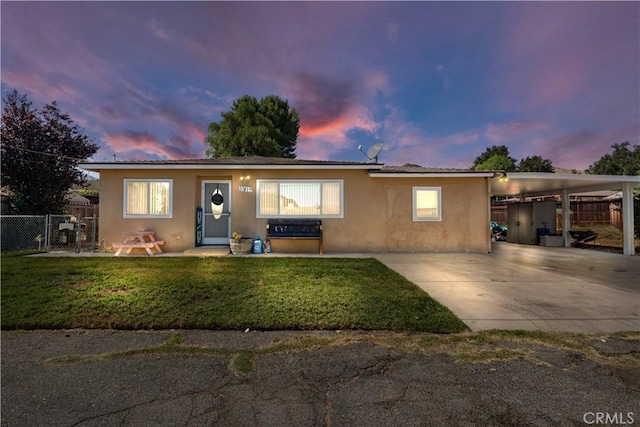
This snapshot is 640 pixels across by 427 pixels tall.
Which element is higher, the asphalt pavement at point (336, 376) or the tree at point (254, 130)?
the tree at point (254, 130)

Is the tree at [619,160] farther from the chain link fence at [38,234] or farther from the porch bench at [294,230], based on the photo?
the chain link fence at [38,234]

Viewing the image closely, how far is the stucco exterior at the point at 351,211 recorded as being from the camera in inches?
374

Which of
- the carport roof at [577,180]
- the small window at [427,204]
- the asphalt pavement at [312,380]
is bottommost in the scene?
the asphalt pavement at [312,380]

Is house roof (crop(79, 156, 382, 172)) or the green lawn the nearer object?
the green lawn

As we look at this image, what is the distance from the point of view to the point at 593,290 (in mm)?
5176

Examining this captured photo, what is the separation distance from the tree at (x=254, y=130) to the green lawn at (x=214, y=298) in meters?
18.5

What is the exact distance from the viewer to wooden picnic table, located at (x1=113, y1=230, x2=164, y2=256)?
8.77 meters

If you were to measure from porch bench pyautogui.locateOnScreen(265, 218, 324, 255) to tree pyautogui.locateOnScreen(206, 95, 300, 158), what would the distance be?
15863 millimetres

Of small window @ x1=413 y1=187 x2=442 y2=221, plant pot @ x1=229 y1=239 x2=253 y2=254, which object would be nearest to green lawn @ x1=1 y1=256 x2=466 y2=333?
plant pot @ x1=229 y1=239 x2=253 y2=254

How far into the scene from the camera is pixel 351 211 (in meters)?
9.70

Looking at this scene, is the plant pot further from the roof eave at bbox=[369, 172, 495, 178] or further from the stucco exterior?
the roof eave at bbox=[369, 172, 495, 178]

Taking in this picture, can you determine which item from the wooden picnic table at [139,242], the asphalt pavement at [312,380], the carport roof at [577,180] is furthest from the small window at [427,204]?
the wooden picnic table at [139,242]

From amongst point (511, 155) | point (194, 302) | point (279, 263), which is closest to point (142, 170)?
point (279, 263)

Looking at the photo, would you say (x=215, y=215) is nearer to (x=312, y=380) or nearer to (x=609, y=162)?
(x=312, y=380)
